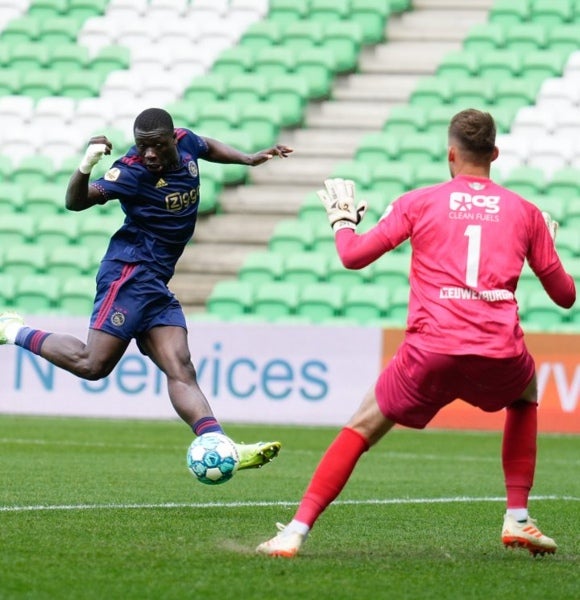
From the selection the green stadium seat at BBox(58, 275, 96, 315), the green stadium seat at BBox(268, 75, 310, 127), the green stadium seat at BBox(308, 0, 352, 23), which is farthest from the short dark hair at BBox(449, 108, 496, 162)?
the green stadium seat at BBox(308, 0, 352, 23)

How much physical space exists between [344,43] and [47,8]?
16.6 feet

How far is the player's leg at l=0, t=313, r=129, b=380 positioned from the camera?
7.62 meters

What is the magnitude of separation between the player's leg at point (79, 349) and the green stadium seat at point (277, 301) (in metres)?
8.12

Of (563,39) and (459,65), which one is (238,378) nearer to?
(459,65)

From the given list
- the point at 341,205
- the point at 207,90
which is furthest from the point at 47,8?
the point at 341,205

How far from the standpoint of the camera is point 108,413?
1505 cm

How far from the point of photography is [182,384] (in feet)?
24.7

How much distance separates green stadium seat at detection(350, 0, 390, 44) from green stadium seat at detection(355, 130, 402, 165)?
245cm

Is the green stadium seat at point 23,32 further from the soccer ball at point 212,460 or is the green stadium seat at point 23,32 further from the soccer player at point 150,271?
the soccer ball at point 212,460

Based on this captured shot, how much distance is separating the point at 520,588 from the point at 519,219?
1.46 meters

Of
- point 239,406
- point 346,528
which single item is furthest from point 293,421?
point 346,528

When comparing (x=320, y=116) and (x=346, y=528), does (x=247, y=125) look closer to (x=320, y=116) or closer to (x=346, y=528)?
(x=320, y=116)

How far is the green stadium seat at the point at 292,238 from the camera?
56.3 feet

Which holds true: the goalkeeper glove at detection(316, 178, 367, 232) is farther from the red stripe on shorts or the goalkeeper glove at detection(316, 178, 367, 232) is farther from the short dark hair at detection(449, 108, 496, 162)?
the red stripe on shorts
